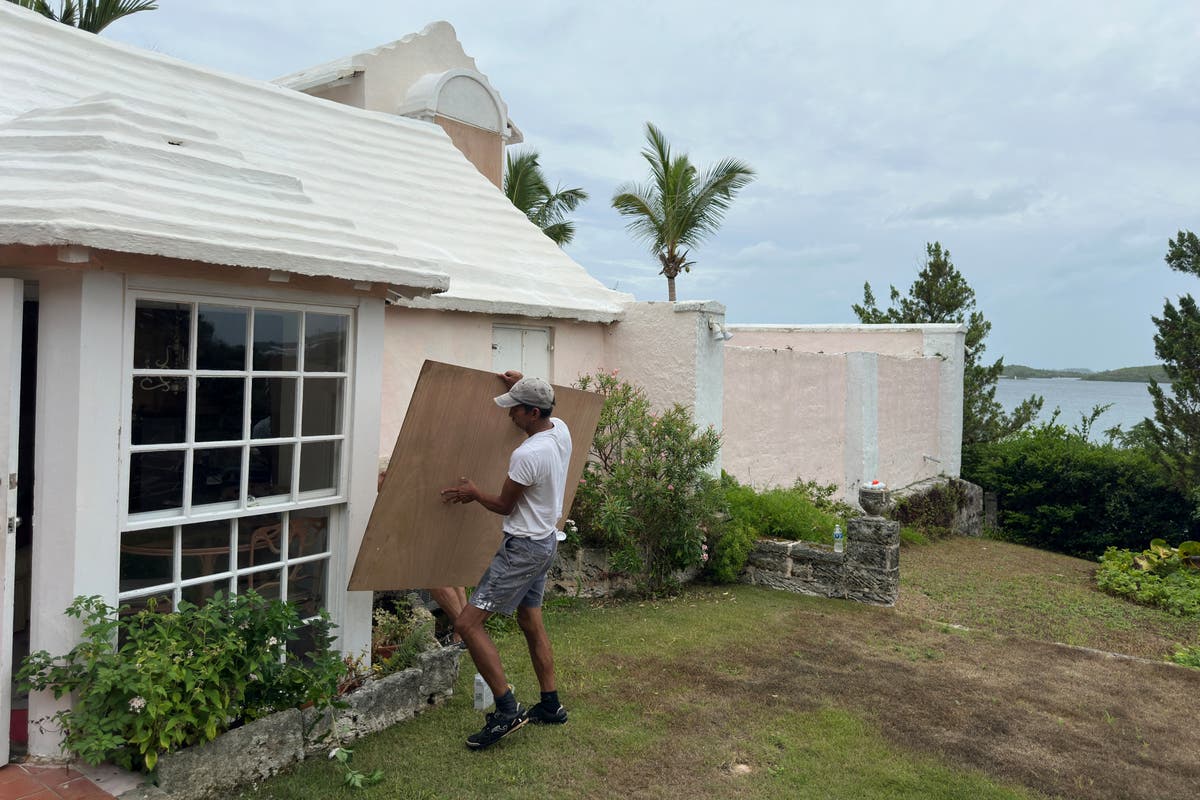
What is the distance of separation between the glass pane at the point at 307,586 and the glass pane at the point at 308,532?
0.26 ft

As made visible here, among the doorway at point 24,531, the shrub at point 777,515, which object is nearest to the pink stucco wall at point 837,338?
the shrub at point 777,515

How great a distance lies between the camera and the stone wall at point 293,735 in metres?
3.94

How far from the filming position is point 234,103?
8766 mm

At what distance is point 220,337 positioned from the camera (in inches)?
177

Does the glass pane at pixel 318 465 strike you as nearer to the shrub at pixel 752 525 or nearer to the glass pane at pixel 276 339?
the glass pane at pixel 276 339

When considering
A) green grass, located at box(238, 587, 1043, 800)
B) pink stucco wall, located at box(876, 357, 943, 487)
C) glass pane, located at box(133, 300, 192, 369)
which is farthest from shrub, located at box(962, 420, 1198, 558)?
glass pane, located at box(133, 300, 192, 369)

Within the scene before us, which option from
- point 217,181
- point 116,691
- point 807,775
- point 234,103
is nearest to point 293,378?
point 217,181

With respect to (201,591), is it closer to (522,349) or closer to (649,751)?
(649,751)

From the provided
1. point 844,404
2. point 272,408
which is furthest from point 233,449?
point 844,404

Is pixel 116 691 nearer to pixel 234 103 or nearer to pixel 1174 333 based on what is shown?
pixel 234 103

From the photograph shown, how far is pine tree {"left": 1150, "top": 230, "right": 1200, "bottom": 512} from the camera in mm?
13391

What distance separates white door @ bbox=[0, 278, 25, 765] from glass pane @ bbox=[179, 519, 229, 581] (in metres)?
0.76

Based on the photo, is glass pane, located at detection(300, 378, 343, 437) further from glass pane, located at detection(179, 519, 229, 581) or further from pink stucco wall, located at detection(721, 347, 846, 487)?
pink stucco wall, located at detection(721, 347, 846, 487)

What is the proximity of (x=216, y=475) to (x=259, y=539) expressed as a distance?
0.49m
